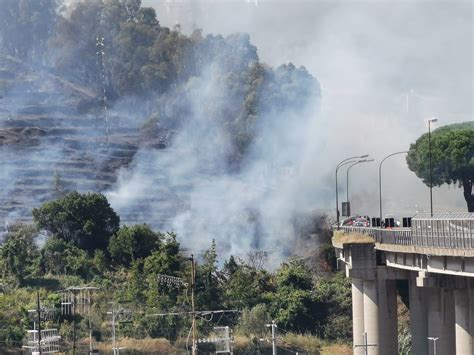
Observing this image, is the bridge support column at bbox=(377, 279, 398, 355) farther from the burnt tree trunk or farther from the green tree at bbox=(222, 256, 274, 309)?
the burnt tree trunk

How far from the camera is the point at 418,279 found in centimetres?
10050

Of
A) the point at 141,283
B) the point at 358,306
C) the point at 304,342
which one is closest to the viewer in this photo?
the point at 358,306

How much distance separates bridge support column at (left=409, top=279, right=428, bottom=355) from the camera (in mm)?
111938

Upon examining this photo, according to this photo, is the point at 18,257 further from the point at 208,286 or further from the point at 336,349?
the point at 336,349

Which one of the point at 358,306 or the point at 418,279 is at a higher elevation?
the point at 418,279

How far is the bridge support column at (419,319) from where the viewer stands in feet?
367

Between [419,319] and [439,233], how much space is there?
73.2 feet

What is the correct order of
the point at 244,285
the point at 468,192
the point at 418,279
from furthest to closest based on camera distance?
the point at 468,192 < the point at 244,285 < the point at 418,279

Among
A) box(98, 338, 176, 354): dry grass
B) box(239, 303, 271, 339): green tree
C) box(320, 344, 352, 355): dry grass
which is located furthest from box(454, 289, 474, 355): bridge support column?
box(239, 303, 271, 339): green tree

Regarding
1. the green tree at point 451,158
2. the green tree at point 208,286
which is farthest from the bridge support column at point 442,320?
the green tree at point 451,158

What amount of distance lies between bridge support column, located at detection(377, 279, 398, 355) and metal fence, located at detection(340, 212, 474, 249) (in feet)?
23.9

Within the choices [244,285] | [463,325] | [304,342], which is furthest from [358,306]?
[463,325]

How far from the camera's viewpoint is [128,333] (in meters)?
143

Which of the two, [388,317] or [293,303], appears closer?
[388,317]
